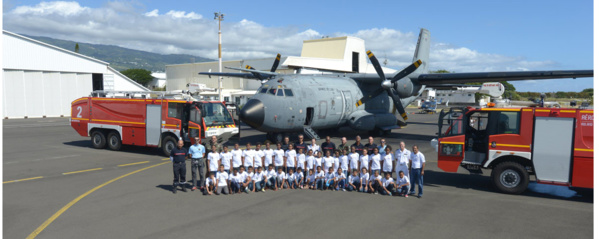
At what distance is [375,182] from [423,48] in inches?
829

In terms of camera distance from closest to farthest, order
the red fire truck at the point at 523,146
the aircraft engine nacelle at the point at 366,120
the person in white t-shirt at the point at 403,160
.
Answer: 1. the red fire truck at the point at 523,146
2. the person in white t-shirt at the point at 403,160
3. the aircraft engine nacelle at the point at 366,120

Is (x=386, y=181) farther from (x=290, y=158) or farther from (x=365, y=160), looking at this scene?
(x=290, y=158)

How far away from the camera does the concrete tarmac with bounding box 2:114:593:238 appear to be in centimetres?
829

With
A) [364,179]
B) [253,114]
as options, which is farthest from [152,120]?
[364,179]

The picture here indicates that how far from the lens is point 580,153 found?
34.0 feet

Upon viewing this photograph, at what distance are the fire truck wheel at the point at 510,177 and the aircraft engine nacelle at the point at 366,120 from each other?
38.0 feet

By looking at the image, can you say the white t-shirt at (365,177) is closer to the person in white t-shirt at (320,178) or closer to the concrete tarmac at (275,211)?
the concrete tarmac at (275,211)

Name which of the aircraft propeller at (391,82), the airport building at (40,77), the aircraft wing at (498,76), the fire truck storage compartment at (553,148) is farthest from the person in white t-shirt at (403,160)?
the airport building at (40,77)

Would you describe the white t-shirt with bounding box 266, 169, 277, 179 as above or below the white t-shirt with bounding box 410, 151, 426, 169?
below

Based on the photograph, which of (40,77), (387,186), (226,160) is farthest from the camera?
(40,77)

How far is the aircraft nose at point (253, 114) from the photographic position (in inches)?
721

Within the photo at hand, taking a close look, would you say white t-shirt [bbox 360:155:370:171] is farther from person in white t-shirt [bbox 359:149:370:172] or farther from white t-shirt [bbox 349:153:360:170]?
white t-shirt [bbox 349:153:360:170]

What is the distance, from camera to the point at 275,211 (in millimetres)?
9758

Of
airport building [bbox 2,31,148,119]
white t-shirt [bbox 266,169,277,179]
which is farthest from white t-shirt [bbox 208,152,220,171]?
airport building [bbox 2,31,148,119]
